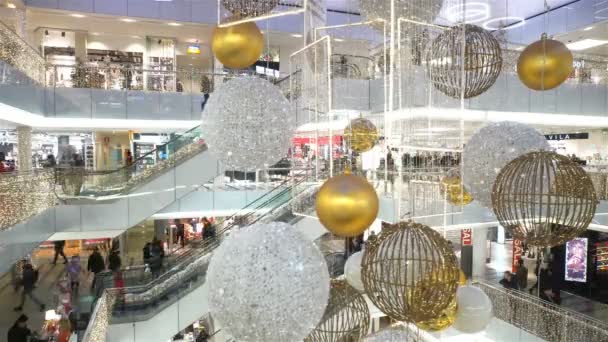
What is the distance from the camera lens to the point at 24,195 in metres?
6.65

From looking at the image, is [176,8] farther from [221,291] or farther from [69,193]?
[221,291]

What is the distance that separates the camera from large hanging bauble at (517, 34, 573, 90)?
2.82 meters

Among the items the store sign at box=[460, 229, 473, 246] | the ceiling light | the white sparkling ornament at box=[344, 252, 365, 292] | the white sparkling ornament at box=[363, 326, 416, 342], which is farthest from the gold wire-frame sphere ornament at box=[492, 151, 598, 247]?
the ceiling light

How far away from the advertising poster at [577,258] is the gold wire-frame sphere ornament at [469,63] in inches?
441

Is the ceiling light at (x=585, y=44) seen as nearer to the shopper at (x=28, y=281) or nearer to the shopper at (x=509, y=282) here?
the shopper at (x=509, y=282)

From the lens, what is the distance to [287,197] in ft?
29.8

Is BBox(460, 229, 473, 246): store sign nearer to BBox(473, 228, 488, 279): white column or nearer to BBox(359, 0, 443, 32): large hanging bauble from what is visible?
BBox(473, 228, 488, 279): white column

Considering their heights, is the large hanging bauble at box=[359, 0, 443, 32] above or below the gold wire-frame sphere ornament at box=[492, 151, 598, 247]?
above

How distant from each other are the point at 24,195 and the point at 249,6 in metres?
5.26

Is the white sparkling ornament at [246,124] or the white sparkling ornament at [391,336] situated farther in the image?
the white sparkling ornament at [246,124]

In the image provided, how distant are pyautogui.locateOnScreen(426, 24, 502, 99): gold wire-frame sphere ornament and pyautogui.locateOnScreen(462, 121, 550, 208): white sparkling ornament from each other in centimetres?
34

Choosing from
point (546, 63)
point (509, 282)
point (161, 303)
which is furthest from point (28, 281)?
point (546, 63)

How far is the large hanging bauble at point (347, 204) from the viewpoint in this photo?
7.82 ft

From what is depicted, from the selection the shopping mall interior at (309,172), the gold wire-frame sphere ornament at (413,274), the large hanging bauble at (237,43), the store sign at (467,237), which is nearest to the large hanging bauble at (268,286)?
the shopping mall interior at (309,172)
